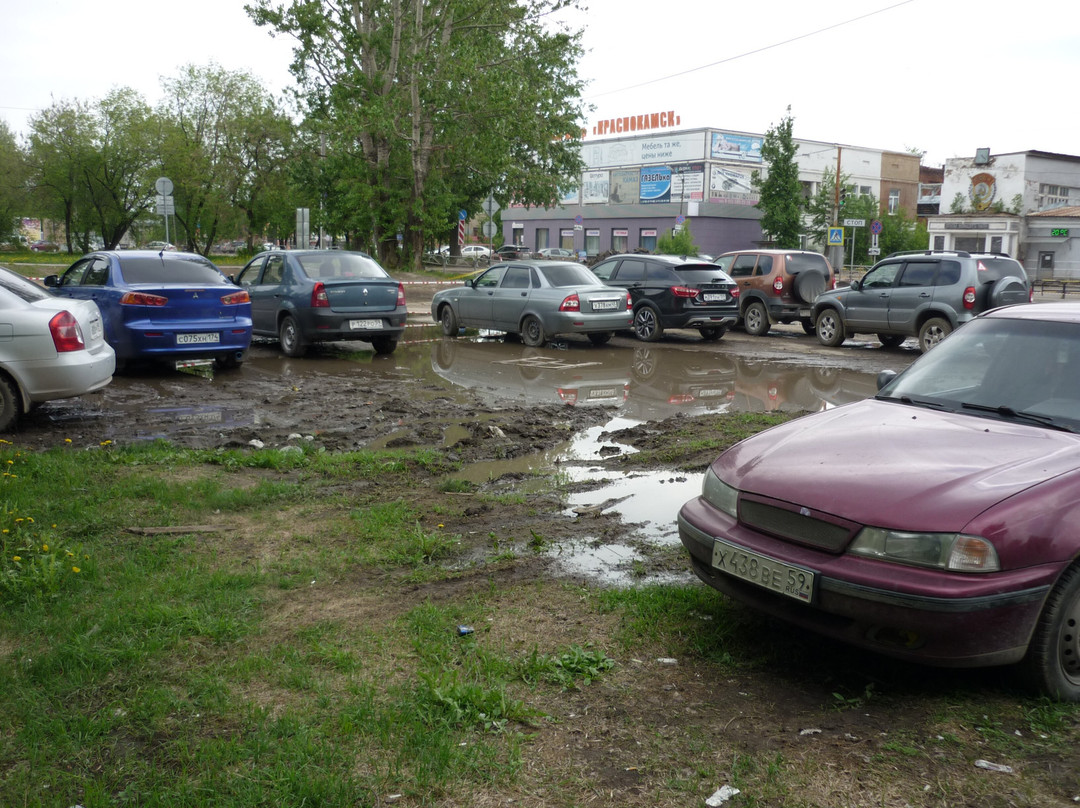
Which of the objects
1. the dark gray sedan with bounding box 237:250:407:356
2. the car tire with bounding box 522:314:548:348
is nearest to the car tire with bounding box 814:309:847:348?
the car tire with bounding box 522:314:548:348

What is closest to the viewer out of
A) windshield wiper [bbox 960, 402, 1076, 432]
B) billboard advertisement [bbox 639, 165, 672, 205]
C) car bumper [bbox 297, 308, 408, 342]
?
windshield wiper [bbox 960, 402, 1076, 432]

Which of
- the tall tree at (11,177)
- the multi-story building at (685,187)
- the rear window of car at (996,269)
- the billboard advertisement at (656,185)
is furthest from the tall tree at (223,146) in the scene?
the rear window of car at (996,269)

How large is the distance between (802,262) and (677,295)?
4101 mm

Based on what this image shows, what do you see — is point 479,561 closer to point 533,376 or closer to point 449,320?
point 533,376

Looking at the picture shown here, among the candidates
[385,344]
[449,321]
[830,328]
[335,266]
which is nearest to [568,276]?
[449,321]

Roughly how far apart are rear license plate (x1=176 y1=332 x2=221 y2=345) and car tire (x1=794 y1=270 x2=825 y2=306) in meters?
12.5

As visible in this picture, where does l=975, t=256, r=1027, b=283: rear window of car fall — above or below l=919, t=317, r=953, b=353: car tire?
above

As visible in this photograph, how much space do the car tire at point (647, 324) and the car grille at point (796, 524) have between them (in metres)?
14.5

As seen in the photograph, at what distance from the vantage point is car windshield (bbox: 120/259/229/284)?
40.4 ft

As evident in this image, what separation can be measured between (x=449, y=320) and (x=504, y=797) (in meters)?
16.8

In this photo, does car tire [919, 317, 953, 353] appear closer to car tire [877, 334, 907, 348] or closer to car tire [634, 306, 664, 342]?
car tire [877, 334, 907, 348]

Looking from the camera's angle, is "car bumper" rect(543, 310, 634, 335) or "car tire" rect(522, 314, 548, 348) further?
"car tire" rect(522, 314, 548, 348)

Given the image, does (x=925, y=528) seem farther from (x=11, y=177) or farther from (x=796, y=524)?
(x=11, y=177)

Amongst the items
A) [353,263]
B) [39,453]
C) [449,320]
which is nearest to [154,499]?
[39,453]
